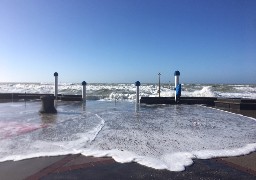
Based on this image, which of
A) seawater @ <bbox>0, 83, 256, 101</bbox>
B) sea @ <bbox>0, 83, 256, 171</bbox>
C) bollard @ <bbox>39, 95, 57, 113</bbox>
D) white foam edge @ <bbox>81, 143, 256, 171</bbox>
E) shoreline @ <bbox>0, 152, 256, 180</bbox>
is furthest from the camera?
seawater @ <bbox>0, 83, 256, 101</bbox>

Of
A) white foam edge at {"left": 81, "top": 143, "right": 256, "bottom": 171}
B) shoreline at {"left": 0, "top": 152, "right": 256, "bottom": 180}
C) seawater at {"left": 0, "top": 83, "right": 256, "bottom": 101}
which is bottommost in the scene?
shoreline at {"left": 0, "top": 152, "right": 256, "bottom": 180}

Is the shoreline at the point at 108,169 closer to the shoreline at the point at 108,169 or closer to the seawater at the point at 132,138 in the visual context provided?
the shoreline at the point at 108,169

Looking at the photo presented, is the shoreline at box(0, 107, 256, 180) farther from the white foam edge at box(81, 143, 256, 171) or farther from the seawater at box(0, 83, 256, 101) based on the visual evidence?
the seawater at box(0, 83, 256, 101)

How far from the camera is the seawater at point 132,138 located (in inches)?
225

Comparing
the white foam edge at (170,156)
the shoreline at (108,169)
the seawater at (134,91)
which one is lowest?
the shoreline at (108,169)

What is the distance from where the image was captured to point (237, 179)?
434 centimetres

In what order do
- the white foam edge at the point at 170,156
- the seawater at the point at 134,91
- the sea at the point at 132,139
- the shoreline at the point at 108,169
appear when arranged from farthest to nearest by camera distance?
the seawater at the point at 134,91
the sea at the point at 132,139
the white foam edge at the point at 170,156
the shoreline at the point at 108,169

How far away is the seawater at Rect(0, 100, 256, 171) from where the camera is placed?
5711 mm

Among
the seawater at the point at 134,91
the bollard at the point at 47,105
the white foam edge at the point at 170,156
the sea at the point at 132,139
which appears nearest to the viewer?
the white foam edge at the point at 170,156

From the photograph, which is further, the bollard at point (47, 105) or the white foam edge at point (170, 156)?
the bollard at point (47, 105)

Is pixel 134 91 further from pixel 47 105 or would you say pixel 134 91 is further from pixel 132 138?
pixel 132 138

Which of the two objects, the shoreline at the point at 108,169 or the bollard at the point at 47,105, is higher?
the bollard at the point at 47,105

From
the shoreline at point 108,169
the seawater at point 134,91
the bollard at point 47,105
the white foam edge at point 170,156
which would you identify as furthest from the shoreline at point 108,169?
the seawater at point 134,91

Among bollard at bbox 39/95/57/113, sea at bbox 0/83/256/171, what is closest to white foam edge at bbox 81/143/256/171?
sea at bbox 0/83/256/171
